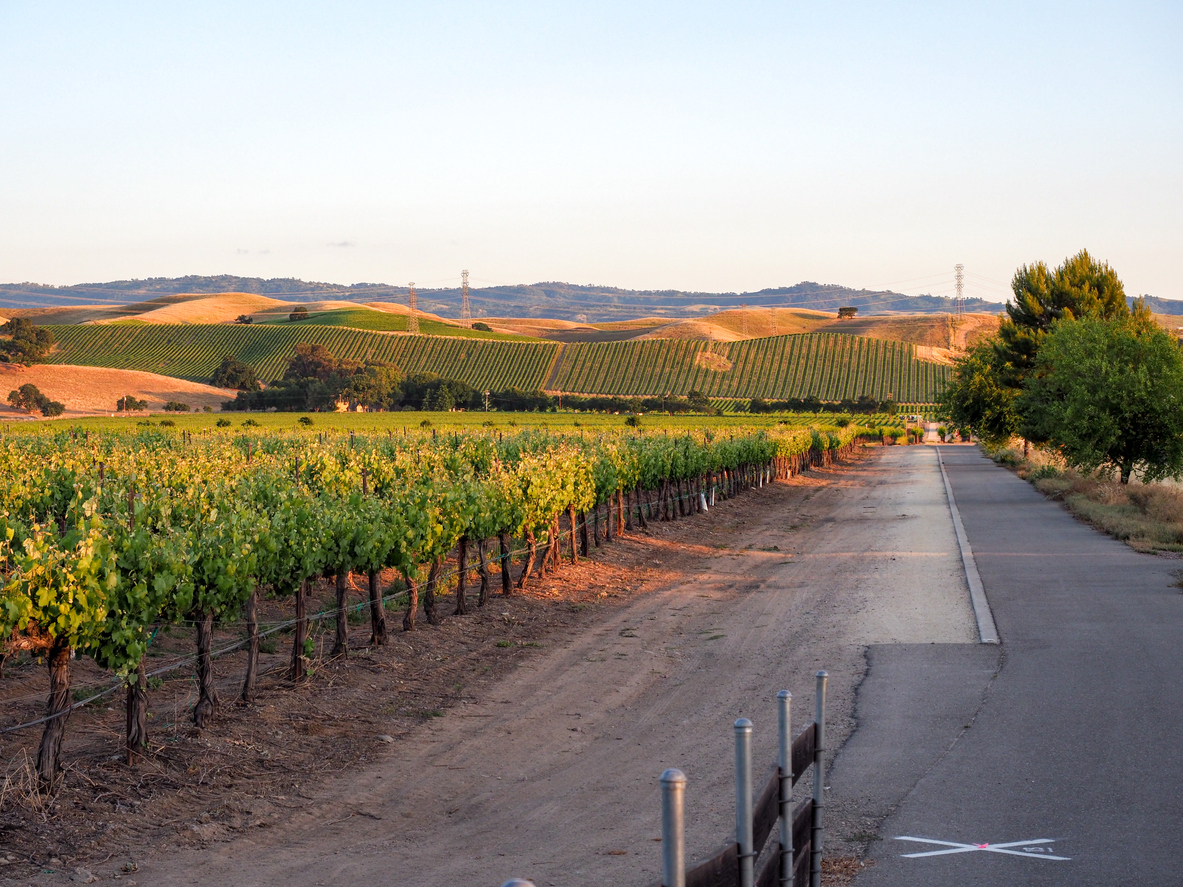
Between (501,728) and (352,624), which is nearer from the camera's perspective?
(501,728)

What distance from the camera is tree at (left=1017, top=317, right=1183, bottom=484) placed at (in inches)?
1251

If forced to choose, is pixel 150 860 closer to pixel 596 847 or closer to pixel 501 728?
pixel 596 847

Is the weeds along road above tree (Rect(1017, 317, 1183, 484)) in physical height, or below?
below

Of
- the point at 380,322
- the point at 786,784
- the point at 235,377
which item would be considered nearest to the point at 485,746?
the point at 786,784

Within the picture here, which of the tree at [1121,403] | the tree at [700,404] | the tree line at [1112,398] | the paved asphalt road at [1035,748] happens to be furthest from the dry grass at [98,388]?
the paved asphalt road at [1035,748]

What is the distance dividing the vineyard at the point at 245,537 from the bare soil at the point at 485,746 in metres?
0.48

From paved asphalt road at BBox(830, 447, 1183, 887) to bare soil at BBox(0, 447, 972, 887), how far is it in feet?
1.60

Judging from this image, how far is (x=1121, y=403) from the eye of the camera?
3197 cm

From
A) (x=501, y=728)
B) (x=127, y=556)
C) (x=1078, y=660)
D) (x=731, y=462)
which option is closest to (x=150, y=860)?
(x=127, y=556)

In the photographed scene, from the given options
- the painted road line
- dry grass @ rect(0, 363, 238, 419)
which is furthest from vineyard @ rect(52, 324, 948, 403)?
the painted road line

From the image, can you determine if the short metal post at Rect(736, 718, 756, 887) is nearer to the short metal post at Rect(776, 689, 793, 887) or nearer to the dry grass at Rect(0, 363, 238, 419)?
the short metal post at Rect(776, 689, 793, 887)

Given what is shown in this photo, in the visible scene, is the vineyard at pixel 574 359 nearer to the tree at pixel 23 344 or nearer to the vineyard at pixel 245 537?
the tree at pixel 23 344

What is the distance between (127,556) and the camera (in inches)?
349

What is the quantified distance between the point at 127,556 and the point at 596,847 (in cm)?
465
